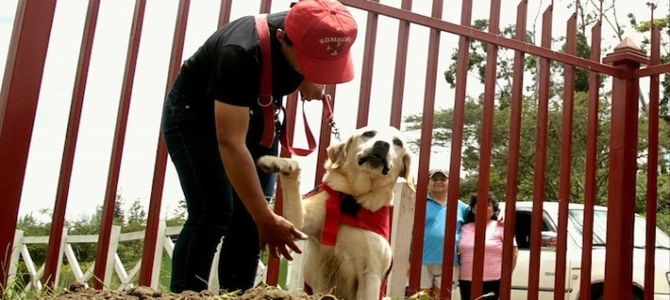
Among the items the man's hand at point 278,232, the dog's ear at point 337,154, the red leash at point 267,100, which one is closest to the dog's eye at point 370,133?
the dog's ear at point 337,154

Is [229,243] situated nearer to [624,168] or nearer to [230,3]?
[230,3]

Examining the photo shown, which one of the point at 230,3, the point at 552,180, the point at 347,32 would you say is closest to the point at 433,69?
the point at 230,3

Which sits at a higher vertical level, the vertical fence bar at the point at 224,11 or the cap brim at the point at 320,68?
the vertical fence bar at the point at 224,11

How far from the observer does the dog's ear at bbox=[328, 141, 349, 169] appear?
309 cm

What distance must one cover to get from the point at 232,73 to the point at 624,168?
113 inches

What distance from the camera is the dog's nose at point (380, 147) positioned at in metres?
3.10

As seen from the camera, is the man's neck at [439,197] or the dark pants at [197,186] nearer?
the dark pants at [197,186]

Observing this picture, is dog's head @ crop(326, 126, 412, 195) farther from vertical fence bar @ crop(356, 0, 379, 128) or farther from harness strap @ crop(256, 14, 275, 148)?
harness strap @ crop(256, 14, 275, 148)

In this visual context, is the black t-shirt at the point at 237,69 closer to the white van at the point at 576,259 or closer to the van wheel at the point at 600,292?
the white van at the point at 576,259

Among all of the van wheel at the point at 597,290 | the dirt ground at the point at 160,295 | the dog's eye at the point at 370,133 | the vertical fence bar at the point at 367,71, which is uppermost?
the vertical fence bar at the point at 367,71

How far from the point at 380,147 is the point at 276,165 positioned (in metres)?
1.03

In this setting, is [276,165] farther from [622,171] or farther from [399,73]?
[622,171]

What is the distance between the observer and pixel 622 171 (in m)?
3.79

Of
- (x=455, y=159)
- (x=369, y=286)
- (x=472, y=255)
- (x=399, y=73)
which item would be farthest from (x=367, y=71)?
(x=472, y=255)
